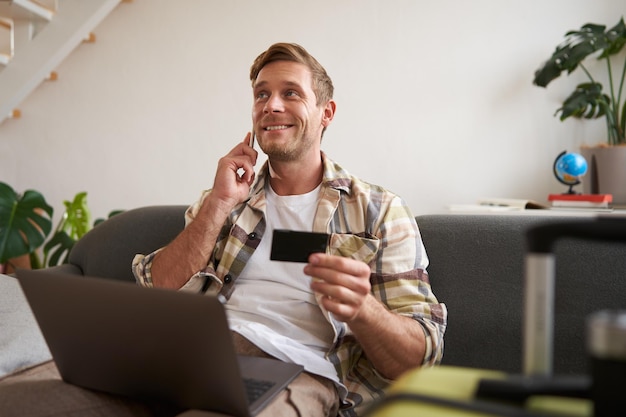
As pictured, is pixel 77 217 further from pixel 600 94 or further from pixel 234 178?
pixel 600 94

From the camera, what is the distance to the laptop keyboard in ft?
3.38

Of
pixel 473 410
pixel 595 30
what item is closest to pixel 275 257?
pixel 473 410

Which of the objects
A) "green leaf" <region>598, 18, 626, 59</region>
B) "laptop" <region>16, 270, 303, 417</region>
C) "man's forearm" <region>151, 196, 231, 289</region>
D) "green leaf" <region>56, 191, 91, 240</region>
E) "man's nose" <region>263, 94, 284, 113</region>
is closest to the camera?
"laptop" <region>16, 270, 303, 417</region>

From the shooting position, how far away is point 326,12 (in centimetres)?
299

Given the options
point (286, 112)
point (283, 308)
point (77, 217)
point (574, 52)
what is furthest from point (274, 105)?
point (77, 217)

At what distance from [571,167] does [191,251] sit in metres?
1.37

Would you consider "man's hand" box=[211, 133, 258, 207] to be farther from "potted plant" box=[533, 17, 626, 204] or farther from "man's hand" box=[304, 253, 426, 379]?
"potted plant" box=[533, 17, 626, 204]

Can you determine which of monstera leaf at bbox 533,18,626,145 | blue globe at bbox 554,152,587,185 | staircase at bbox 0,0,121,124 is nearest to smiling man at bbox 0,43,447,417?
blue globe at bbox 554,152,587,185

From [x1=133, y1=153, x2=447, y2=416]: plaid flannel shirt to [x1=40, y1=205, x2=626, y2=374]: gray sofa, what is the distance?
4.9 inches

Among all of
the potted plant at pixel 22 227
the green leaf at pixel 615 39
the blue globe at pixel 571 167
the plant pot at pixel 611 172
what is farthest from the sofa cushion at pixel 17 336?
the green leaf at pixel 615 39

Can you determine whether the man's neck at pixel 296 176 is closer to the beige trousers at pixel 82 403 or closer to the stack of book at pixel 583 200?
the beige trousers at pixel 82 403

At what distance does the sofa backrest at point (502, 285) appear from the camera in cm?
142

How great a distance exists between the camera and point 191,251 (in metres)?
1.53

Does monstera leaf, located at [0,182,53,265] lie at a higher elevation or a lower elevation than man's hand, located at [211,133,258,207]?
lower
